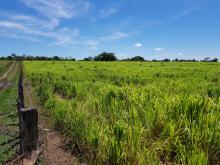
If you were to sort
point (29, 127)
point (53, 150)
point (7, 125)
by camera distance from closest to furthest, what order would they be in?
point (29, 127)
point (7, 125)
point (53, 150)

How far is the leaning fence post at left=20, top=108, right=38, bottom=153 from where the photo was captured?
3690 mm

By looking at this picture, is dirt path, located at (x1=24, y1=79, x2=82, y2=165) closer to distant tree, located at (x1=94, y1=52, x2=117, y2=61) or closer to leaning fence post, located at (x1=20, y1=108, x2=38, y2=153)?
leaning fence post, located at (x1=20, y1=108, x2=38, y2=153)

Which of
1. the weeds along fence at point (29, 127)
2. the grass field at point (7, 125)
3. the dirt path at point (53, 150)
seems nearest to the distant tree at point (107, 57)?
the grass field at point (7, 125)

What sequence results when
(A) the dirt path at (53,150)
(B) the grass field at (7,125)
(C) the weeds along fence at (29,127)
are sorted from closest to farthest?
(C) the weeds along fence at (29,127) → (A) the dirt path at (53,150) → (B) the grass field at (7,125)

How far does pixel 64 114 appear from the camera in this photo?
7.80 m

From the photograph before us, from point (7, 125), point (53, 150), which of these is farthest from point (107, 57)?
point (7, 125)

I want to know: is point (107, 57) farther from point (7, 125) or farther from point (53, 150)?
point (7, 125)

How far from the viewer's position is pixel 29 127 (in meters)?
3.75

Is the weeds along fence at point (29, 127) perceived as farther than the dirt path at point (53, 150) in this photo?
No

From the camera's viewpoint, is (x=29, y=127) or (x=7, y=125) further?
(x=7, y=125)

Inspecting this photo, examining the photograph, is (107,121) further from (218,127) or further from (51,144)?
(218,127)

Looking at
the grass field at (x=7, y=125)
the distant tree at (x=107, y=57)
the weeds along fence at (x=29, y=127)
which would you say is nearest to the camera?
the weeds along fence at (x=29, y=127)

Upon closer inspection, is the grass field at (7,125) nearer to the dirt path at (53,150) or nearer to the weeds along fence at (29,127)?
the dirt path at (53,150)

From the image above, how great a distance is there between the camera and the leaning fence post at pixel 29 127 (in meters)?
3.69
